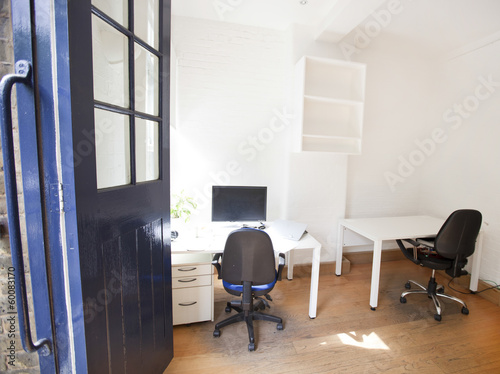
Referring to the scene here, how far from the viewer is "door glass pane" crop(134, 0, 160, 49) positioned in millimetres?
1253

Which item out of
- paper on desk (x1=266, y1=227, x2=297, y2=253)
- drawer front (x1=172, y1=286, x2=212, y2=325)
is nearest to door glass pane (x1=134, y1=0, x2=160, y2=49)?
paper on desk (x1=266, y1=227, x2=297, y2=253)

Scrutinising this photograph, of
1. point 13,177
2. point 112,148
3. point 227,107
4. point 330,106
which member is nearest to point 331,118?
point 330,106

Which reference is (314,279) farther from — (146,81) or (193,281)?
(146,81)

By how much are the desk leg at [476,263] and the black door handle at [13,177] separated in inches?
151

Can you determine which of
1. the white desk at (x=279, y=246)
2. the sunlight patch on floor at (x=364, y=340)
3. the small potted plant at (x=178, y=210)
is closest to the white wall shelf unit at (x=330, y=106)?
the white desk at (x=279, y=246)

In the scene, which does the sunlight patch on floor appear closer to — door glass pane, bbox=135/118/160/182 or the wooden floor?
the wooden floor

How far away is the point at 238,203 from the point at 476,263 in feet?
9.09

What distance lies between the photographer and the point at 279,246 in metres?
2.12

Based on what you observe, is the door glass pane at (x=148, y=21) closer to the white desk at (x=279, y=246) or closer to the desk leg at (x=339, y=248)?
the white desk at (x=279, y=246)

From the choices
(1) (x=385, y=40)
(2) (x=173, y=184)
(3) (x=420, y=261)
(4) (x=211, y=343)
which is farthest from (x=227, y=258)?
(1) (x=385, y=40)

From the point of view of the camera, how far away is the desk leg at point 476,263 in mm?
2660

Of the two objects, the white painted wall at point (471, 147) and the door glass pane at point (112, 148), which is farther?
the white painted wall at point (471, 147)

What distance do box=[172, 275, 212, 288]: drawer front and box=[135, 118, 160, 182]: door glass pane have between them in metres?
1.01

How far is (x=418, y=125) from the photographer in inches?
131
